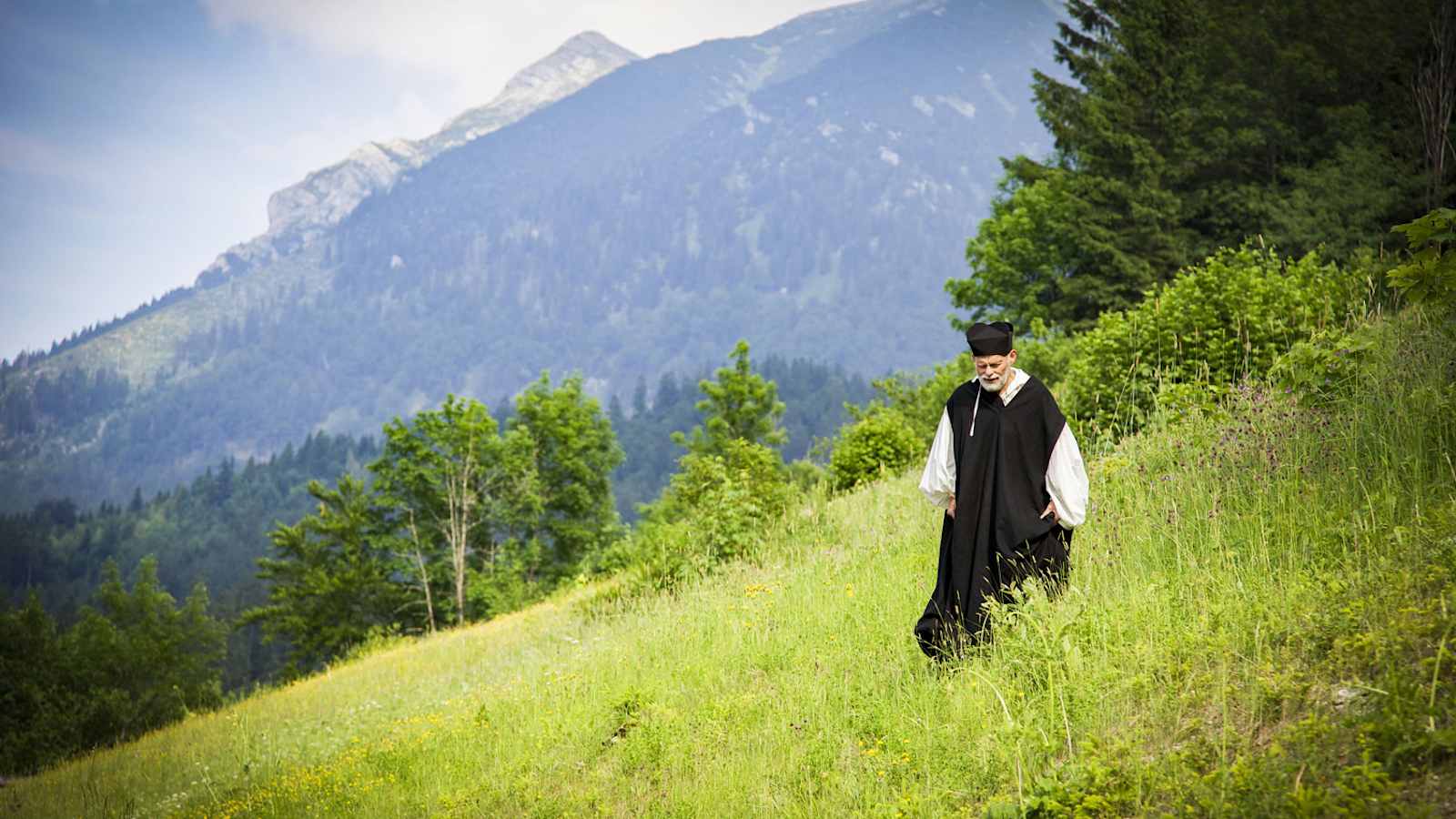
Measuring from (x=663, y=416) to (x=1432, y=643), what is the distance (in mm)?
182069

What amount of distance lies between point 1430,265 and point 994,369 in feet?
7.68

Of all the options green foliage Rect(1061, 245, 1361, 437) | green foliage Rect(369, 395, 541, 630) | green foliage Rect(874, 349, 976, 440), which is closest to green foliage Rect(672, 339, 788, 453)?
green foliage Rect(874, 349, 976, 440)

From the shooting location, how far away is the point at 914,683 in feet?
16.8

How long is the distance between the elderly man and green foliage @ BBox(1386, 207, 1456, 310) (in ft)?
6.47

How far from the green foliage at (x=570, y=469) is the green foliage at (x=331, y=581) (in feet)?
27.2

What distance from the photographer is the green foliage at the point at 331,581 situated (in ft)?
139

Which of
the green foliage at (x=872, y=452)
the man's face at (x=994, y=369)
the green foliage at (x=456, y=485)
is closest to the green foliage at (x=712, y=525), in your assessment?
the green foliage at (x=872, y=452)

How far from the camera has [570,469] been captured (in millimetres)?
46906

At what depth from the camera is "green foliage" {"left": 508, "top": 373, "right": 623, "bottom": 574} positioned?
46844mm

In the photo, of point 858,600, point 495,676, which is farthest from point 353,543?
point 858,600

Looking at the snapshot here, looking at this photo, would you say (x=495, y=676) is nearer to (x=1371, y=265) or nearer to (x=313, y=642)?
(x=1371, y=265)

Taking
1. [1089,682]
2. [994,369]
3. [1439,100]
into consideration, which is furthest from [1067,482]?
[1439,100]

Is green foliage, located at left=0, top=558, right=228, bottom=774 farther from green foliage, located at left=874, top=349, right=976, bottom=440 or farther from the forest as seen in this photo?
green foliage, located at left=874, top=349, right=976, bottom=440

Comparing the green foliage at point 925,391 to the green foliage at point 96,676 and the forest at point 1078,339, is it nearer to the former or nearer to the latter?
the forest at point 1078,339
